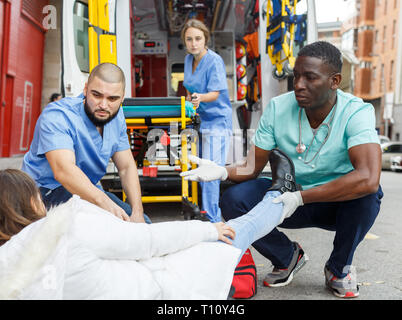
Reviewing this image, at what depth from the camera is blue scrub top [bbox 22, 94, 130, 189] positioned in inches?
98.0

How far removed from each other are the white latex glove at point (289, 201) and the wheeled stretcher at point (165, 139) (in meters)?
1.39

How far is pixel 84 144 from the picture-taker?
2.68 m

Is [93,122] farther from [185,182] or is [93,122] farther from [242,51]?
[242,51]

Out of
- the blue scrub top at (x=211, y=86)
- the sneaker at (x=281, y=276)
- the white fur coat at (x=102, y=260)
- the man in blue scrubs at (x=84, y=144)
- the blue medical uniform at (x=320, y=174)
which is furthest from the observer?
the blue scrub top at (x=211, y=86)

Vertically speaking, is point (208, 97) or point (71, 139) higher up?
point (208, 97)

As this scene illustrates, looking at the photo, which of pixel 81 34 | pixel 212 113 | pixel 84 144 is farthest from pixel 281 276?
pixel 81 34

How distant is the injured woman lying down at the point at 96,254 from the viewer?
146cm

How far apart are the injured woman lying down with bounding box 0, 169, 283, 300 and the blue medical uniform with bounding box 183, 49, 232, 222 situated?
2.58 meters

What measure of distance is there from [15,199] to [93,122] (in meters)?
1.07

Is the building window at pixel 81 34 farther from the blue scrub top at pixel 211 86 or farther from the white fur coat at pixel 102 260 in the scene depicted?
the white fur coat at pixel 102 260

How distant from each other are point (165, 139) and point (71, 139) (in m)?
1.97

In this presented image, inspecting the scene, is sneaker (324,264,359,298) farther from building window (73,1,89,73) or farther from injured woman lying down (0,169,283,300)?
building window (73,1,89,73)

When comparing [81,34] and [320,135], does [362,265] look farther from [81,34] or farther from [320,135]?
[81,34]

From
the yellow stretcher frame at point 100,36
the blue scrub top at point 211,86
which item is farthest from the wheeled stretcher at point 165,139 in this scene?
the yellow stretcher frame at point 100,36
